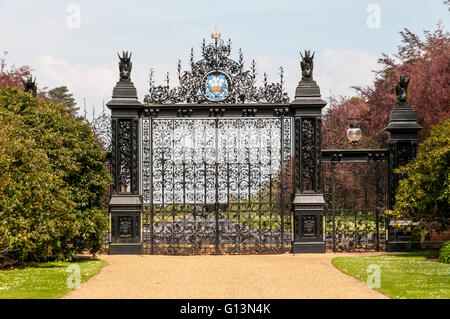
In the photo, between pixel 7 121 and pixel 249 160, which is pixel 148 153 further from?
pixel 7 121

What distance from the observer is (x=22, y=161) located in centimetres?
1372

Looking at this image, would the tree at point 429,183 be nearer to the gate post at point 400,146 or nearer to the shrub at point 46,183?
the gate post at point 400,146

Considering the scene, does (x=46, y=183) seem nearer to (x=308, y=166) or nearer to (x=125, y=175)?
(x=125, y=175)

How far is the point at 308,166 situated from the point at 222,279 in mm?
5845

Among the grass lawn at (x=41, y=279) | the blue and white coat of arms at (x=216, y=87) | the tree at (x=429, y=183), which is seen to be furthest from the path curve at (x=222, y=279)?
the blue and white coat of arms at (x=216, y=87)

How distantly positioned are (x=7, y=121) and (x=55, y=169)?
1.48 meters

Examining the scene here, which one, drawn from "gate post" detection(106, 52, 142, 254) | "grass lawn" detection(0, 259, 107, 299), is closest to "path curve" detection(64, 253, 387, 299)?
"grass lawn" detection(0, 259, 107, 299)

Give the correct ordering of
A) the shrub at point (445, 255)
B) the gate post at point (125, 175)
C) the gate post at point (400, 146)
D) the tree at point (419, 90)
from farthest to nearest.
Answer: the tree at point (419, 90) → the gate post at point (400, 146) → the gate post at point (125, 175) → the shrub at point (445, 255)

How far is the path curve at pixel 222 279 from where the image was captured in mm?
10562

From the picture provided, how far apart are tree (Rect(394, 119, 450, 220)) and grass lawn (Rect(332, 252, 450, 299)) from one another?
45.1 inches

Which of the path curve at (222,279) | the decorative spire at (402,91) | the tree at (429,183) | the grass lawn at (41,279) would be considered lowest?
the path curve at (222,279)

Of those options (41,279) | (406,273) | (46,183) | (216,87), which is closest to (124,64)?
(216,87)

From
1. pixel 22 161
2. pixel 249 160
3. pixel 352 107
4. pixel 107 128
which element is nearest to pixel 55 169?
pixel 22 161

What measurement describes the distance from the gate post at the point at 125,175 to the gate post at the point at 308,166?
411 centimetres
